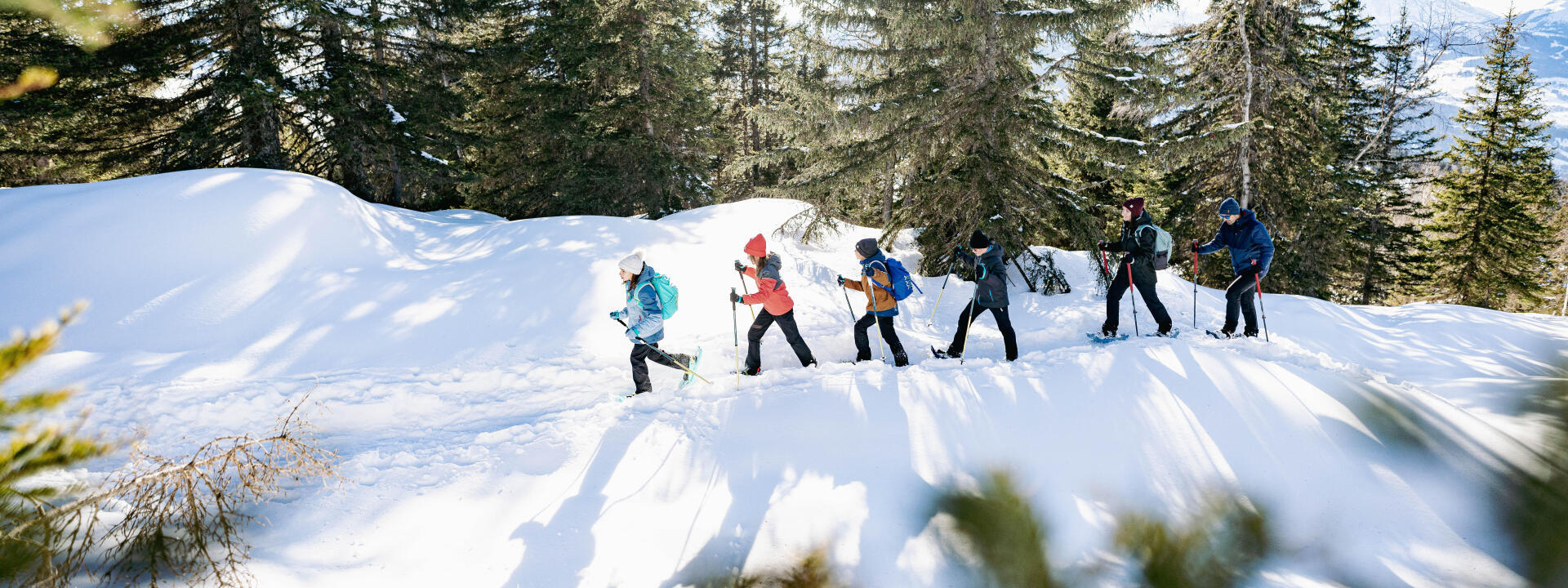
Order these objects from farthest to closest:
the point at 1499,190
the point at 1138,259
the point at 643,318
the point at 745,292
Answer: the point at 1499,190
the point at 745,292
the point at 1138,259
the point at 643,318

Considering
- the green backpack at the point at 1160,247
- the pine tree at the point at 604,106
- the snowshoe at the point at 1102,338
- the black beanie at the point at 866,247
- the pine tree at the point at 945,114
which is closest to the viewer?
the black beanie at the point at 866,247

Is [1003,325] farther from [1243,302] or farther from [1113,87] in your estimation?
[1113,87]

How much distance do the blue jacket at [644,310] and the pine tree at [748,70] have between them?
19.2m

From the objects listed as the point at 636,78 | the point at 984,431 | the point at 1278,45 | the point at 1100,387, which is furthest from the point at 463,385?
the point at 1278,45

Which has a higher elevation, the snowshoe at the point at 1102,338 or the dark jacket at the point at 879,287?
the dark jacket at the point at 879,287

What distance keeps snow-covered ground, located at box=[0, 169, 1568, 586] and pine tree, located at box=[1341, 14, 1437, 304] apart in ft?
40.1

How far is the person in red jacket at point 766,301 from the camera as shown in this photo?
286 inches

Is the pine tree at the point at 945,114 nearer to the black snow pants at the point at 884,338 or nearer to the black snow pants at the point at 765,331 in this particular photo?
the black snow pants at the point at 884,338

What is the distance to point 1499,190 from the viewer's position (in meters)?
20.2

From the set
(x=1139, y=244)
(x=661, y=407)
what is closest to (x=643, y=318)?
(x=661, y=407)

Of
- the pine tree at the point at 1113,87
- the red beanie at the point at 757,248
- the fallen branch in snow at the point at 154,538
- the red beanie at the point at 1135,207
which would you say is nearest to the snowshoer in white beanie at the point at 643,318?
the red beanie at the point at 757,248

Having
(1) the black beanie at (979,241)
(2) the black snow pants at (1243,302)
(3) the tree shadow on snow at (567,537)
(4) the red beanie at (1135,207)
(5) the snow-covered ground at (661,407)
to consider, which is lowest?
(3) the tree shadow on snow at (567,537)

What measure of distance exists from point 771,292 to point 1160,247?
5179 millimetres

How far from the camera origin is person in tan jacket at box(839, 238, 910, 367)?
7.41m
